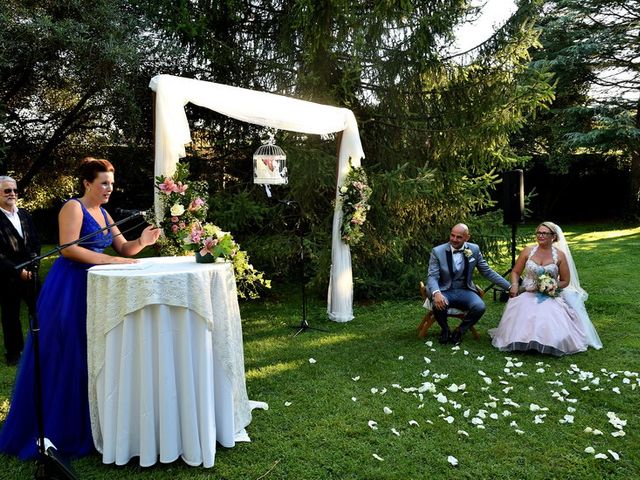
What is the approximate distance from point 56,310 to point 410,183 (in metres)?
5.49

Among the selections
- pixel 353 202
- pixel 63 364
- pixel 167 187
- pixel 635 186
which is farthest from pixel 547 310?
pixel 635 186

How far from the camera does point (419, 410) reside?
4.08 metres

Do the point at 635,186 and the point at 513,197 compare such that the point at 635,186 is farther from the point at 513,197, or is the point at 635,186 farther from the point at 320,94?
the point at 320,94

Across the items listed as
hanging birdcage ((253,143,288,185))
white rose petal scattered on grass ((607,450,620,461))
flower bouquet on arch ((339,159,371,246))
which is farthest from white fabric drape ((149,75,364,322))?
white rose petal scattered on grass ((607,450,620,461))

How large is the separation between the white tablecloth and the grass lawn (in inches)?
7.7

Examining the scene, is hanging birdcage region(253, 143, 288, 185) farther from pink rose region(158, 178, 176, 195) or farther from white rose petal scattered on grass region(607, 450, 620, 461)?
white rose petal scattered on grass region(607, 450, 620, 461)

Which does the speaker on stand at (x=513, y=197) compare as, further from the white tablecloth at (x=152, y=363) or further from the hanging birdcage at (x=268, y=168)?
the white tablecloth at (x=152, y=363)

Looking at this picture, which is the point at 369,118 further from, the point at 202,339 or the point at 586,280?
the point at 202,339

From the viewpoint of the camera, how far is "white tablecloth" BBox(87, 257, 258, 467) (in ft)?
9.92

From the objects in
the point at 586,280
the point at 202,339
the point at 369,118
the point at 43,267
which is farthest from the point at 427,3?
the point at 43,267

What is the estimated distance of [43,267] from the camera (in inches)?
461

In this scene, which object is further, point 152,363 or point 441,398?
point 441,398

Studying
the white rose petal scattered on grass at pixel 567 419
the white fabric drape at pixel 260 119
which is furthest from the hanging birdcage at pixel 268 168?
the white rose petal scattered on grass at pixel 567 419

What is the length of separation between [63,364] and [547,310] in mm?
4806
